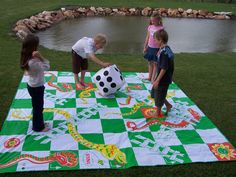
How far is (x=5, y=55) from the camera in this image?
663cm

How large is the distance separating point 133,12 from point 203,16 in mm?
3257

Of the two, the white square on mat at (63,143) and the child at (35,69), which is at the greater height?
the child at (35,69)

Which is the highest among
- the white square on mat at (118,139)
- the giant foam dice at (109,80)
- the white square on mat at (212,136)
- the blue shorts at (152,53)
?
the blue shorts at (152,53)

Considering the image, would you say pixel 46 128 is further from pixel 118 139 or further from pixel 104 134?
pixel 118 139

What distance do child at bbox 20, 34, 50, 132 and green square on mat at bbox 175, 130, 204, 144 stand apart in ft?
5.92

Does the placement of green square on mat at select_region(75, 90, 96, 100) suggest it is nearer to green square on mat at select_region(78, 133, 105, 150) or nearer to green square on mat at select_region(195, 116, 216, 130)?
green square on mat at select_region(78, 133, 105, 150)

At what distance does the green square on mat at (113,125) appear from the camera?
4.09 metres

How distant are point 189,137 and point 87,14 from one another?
9395mm

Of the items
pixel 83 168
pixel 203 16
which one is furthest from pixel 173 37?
pixel 83 168

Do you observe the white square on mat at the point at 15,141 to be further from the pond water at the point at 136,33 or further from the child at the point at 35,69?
the pond water at the point at 136,33

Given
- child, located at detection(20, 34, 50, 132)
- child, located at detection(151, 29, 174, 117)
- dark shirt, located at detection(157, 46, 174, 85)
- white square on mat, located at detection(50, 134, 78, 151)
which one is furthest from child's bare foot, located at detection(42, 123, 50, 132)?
dark shirt, located at detection(157, 46, 174, 85)

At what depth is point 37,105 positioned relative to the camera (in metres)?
3.73

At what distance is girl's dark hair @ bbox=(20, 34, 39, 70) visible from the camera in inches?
130

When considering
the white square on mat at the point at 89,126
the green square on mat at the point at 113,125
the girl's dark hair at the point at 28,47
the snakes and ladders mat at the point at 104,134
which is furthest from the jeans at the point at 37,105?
the green square on mat at the point at 113,125
